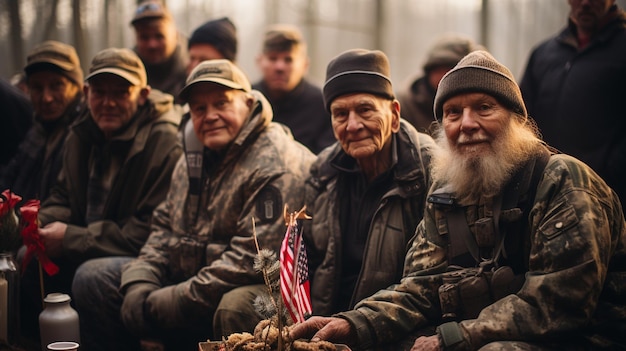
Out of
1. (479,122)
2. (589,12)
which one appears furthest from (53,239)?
(589,12)

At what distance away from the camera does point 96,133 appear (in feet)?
18.7

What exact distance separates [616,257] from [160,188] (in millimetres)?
3374

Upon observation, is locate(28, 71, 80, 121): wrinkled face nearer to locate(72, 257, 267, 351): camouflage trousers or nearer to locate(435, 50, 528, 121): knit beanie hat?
locate(72, 257, 267, 351): camouflage trousers

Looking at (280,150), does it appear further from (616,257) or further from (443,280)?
(616,257)

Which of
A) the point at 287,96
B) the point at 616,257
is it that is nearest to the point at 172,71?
the point at 287,96

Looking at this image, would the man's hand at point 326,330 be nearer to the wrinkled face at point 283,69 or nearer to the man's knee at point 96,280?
the man's knee at point 96,280

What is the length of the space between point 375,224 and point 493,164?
0.92m

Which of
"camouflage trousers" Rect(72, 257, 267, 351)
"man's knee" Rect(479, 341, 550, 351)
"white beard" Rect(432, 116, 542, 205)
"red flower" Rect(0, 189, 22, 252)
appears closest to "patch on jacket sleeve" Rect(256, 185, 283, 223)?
"camouflage trousers" Rect(72, 257, 267, 351)

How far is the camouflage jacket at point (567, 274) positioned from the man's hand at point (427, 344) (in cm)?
5

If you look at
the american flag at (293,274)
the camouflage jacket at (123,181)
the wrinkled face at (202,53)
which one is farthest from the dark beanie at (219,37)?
the american flag at (293,274)

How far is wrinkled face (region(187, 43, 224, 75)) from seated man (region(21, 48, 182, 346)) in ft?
2.78

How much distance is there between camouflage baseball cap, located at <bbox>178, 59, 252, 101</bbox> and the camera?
4.76 metres

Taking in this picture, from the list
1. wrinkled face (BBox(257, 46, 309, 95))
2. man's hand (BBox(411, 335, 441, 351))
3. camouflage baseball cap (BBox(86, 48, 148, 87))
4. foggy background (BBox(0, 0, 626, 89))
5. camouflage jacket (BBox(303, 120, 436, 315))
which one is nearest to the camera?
man's hand (BBox(411, 335, 441, 351))

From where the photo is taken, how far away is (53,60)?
6281 mm
